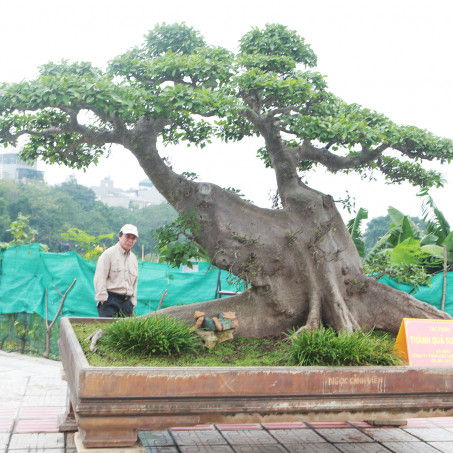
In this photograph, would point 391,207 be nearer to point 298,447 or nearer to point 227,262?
point 227,262

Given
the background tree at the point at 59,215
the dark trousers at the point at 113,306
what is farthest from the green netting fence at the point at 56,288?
the background tree at the point at 59,215

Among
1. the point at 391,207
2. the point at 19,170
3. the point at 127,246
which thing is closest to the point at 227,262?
the point at 127,246

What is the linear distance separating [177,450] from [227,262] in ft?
5.24

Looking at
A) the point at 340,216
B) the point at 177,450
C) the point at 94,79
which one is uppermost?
the point at 94,79

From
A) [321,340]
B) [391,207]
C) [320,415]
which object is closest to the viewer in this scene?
[320,415]

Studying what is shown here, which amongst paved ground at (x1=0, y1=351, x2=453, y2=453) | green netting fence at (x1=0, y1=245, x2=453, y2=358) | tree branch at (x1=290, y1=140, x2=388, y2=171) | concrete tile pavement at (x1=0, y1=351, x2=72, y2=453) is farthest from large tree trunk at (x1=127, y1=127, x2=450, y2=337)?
green netting fence at (x1=0, y1=245, x2=453, y2=358)

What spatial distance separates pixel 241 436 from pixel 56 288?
423 cm

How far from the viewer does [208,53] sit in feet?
14.5

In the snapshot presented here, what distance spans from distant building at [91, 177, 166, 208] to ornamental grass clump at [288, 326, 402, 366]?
79368 mm

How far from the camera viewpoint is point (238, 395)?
2984mm

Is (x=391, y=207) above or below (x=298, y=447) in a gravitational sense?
above

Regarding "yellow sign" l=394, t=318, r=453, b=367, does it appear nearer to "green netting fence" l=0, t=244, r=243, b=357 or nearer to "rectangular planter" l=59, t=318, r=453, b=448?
"rectangular planter" l=59, t=318, r=453, b=448

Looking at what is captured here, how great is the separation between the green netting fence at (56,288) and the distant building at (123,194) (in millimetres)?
74584

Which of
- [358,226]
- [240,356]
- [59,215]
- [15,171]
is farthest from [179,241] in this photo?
[15,171]
